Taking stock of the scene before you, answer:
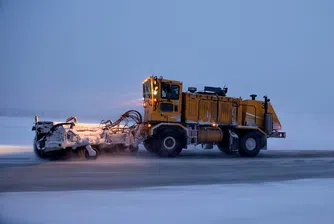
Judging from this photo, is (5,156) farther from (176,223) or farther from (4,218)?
(176,223)

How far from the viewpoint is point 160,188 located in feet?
26.0

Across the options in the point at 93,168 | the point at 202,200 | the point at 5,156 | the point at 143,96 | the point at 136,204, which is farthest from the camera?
the point at 143,96

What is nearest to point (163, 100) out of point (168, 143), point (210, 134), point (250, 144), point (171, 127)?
point (171, 127)

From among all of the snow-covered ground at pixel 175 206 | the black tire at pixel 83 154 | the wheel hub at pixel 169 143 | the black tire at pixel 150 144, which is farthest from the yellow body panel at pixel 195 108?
the snow-covered ground at pixel 175 206

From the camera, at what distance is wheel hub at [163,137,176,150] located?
1453 cm

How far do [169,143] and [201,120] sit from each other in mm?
2071

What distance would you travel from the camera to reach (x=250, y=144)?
1634 centimetres

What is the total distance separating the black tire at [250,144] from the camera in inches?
635

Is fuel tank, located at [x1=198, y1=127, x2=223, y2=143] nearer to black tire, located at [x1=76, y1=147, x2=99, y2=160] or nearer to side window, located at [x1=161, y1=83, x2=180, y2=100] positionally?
side window, located at [x1=161, y1=83, x2=180, y2=100]

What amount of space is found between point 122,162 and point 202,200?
614 cm

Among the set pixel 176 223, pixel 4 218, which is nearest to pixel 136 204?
pixel 176 223

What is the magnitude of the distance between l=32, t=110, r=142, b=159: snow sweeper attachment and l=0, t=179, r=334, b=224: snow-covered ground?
558 centimetres

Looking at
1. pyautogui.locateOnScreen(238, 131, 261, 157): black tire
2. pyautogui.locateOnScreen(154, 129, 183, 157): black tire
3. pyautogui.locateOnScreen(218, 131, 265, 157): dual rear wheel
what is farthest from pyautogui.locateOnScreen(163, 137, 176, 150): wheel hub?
pyautogui.locateOnScreen(238, 131, 261, 157): black tire

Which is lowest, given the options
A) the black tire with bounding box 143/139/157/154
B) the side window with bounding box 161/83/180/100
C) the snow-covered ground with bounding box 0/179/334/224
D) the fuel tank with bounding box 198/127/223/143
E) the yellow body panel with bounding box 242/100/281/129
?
the snow-covered ground with bounding box 0/179/334/224
